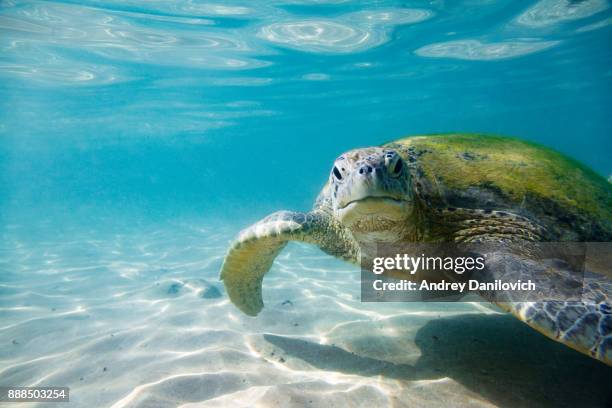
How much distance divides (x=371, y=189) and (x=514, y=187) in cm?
191

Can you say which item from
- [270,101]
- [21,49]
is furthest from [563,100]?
[21,49]

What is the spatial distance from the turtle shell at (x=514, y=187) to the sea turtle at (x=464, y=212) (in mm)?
11

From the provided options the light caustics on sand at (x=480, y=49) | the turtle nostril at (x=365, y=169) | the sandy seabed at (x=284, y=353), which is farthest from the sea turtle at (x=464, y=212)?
the light caustics on sand at (x=480, y=49)

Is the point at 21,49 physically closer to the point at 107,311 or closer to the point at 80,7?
the point at 80,7

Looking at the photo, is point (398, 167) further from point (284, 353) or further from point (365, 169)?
point (284, 353)

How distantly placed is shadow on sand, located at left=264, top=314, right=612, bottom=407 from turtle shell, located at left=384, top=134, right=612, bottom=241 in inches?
48.5

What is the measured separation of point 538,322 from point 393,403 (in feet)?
4.30

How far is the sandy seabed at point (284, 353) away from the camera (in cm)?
297

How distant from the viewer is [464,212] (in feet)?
11.2

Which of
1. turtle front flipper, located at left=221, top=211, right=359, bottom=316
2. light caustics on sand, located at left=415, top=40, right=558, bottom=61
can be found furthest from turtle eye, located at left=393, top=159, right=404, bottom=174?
light caustics on sand, located at left=415, top=40, right=558, bottom=61

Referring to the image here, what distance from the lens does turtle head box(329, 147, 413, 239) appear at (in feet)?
8.48

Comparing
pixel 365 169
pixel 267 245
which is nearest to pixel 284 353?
pixel 267 245

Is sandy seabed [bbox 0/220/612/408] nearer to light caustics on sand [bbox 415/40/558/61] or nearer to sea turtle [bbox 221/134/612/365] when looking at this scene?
sea turtle [bbox 221/134/612/365]

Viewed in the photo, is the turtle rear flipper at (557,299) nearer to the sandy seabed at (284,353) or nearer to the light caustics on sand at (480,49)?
the sandy seabed at (284,353)
